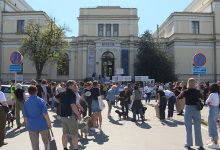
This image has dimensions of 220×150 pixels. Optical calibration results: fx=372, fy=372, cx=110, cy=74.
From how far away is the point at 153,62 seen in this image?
165ft

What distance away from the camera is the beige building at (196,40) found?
55.0 meters

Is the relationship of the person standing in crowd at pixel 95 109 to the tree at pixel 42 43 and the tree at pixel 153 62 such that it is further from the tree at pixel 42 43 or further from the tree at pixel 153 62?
the tree at pixel 153 62

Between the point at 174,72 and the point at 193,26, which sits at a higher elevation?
the point at 193,26

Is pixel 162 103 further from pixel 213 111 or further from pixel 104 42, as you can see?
pixel 104 42

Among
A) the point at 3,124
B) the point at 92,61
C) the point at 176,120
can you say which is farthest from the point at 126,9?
the point at 3,124

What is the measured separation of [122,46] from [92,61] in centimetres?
496

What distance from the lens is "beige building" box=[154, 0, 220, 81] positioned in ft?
181

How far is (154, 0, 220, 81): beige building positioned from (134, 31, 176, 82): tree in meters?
3.45

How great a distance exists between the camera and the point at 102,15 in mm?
56562

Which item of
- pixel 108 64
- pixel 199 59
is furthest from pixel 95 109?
pixel 108 64

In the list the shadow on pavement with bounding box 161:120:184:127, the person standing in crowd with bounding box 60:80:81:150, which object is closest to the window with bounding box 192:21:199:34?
the shadow on pavement with bounding box 161:120:184:127

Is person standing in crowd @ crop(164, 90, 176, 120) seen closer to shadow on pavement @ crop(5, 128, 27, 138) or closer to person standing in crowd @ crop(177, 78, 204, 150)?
shadow on pavement @ crop(5, 128, 27, 138)

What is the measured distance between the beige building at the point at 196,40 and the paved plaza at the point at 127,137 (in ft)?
126

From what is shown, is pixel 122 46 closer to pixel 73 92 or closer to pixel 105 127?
pixel 105 127
